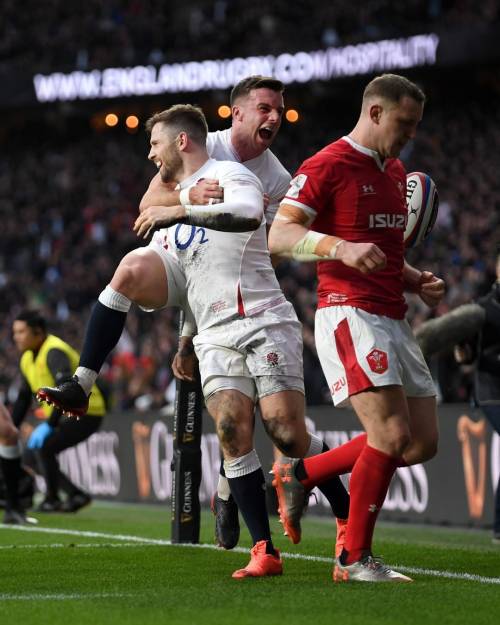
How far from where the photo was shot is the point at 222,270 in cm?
677

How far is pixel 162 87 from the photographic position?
→ 31.0 meters

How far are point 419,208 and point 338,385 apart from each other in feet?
4.00

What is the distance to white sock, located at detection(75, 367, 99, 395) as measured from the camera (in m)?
6.68

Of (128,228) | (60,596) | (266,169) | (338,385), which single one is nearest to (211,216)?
(338,385)

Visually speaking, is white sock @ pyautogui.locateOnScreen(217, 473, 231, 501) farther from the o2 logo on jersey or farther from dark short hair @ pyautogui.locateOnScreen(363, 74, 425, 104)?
dark short hair @ pyautogui.locateOnScreen(363, 74, 425, 104)

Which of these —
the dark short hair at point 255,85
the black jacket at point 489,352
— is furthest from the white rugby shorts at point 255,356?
the black jacket at point 489,352

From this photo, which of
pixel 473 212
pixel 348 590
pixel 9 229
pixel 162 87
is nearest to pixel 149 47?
pixel 162 87

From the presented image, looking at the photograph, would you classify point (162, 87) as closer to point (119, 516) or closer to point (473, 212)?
point (473, 212)

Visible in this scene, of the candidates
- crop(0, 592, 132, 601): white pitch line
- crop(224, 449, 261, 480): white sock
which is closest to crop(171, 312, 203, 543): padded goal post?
crop(224, 449, 261, 480): white sock

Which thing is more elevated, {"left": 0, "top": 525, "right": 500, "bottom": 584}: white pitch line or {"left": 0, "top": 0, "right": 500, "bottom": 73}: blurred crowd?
{"left": 0, "top": 0, "right": 500, "bottom": 73}: blurred crowd

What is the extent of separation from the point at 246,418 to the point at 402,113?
1.71 meters

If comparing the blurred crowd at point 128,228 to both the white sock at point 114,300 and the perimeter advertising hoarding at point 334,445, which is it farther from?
the white sock at point 114,300

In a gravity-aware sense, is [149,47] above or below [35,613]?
above

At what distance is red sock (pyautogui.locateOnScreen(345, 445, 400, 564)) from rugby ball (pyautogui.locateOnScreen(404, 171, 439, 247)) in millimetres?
1289
